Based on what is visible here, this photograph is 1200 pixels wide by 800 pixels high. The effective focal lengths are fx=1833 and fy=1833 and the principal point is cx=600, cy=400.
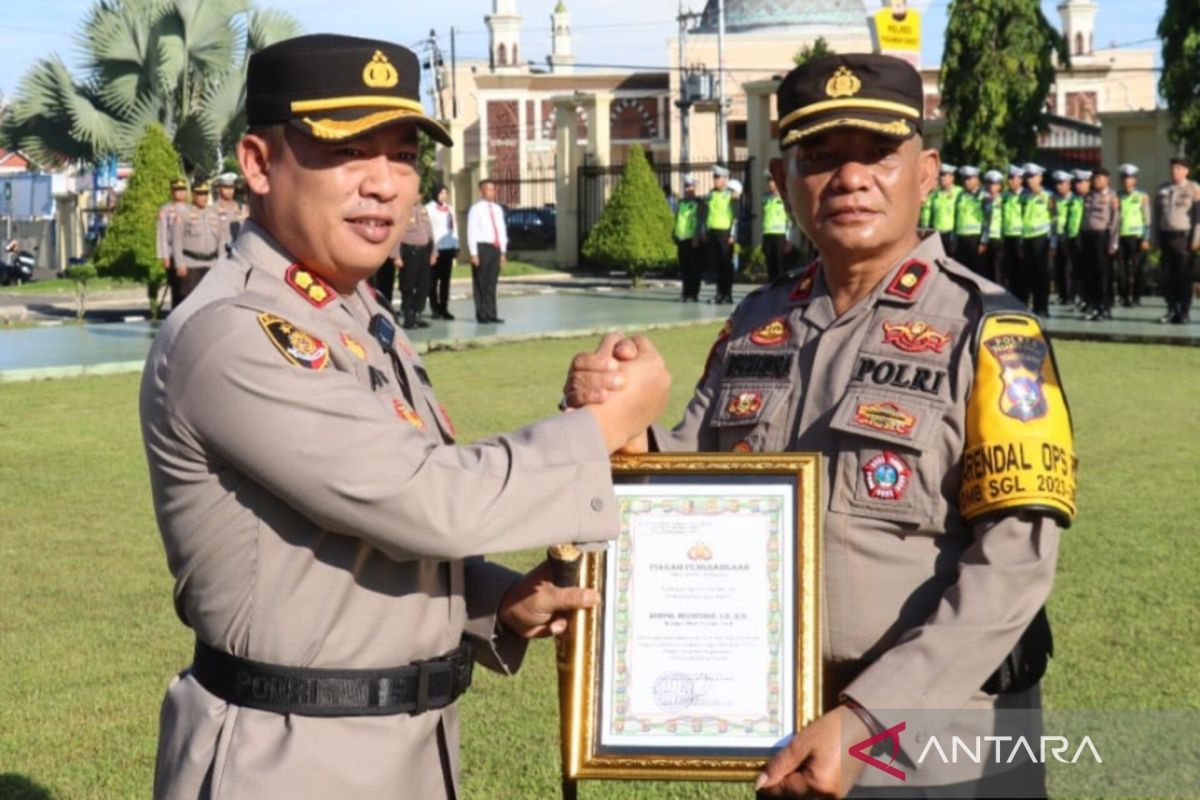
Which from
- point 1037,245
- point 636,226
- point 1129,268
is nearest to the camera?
point 1037,245

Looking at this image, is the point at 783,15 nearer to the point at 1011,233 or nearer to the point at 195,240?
the point at 1011,233

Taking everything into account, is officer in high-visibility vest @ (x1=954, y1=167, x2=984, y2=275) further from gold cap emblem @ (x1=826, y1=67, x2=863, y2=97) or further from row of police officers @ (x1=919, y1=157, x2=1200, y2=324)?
gold cap emblem @ (x1=826, y1=67, x2=863, y2=97)

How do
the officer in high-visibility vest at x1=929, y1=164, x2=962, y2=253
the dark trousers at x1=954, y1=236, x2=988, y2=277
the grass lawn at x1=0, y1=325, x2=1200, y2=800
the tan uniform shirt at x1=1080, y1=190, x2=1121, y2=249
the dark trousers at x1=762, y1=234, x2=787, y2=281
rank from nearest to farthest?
the grass lawn at x1=0, y1=325, x2=1200, y2=800 < the tan uniform shirt at x1=1080, y1=190, x2=1121, y2=249 < the dark trousers at x1=954, y1=236, x2=988, y2=277 < the officer in high-visibility vest at x1=929, y1=164, x2=962, y2=253 < the dark trousers at x1=762, y1=234, x2=787, y2=281

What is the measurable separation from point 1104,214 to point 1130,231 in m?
0.53

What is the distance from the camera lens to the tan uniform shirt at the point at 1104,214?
22.7m

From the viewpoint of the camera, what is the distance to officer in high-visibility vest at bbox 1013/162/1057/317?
23.3 m

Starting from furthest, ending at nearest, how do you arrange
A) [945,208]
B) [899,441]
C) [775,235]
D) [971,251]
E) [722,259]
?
[775,235], [722,259], [945,208], [971,251], [899,441]

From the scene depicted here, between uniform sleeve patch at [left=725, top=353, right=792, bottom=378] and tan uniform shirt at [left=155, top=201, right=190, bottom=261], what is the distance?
1839 cm

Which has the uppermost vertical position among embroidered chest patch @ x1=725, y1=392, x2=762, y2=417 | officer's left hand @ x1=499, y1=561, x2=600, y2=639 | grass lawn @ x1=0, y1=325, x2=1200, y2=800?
embroidered chest patch @ x1=725, y1=392, x2=762, y2=417

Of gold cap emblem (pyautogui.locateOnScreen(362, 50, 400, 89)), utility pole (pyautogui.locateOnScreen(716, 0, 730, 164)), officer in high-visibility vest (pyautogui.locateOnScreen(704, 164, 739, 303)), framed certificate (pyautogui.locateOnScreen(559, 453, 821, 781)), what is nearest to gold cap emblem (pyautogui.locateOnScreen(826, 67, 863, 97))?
framed certificate (pyautogui.locateOnScreen(559, 453, 821, 781))

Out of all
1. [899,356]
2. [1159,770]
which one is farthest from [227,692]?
[1159,770]

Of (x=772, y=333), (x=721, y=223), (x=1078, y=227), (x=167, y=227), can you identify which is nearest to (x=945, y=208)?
(x=1078, y=227)

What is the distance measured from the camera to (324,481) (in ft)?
7.95

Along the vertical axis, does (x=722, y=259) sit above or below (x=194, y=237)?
below
